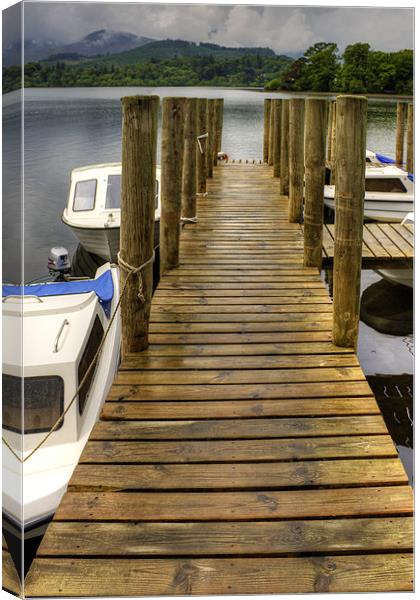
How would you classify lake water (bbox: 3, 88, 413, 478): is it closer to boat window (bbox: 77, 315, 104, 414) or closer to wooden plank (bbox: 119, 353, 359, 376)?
boat window (bbox: 77, 315, 104, 414)

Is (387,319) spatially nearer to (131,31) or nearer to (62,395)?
(62,395)

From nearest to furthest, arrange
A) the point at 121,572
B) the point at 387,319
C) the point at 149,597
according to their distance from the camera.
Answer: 1. the point at 149,597
2. the point at 121,572
3. the point at 387,319

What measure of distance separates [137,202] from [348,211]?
1192 millimetres

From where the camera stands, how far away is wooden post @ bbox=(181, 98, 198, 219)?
253 inches

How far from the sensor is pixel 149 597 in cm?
175

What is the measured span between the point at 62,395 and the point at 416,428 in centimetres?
242

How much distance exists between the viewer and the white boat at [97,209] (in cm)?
960

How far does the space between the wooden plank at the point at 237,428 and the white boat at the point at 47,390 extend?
0.42m

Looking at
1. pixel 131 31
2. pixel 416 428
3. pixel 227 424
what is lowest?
pixel 227 424

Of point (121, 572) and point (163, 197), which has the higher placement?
point (163, 197)

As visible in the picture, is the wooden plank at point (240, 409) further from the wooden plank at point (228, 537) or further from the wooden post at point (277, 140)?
the wooden post at point (277, 140)

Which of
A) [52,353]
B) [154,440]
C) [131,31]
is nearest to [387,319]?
[52,353]

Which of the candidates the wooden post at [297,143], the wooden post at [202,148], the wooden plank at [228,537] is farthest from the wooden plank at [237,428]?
the wooden post at [202,148]

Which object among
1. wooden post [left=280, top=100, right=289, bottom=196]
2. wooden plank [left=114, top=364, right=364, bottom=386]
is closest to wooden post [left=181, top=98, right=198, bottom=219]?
wooden post [left=280, top=100, right=289, bottom=196]
